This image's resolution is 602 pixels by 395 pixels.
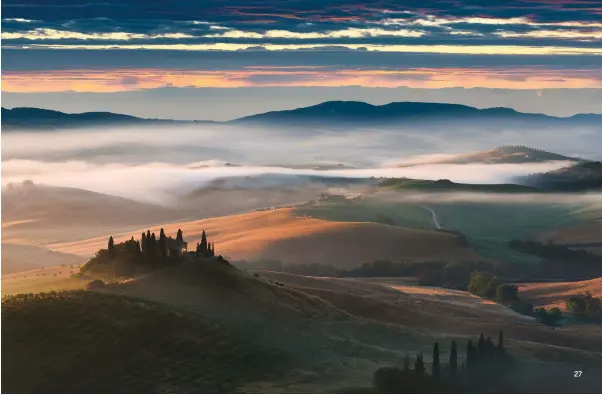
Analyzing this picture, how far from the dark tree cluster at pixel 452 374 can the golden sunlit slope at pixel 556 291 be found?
1444 inches


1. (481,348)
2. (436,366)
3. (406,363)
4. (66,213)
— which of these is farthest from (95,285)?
(66,213)

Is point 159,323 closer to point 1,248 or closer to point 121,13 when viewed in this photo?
point 121,13

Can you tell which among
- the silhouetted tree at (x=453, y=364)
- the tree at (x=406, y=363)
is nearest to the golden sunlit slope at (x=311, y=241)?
the tree at (x=406, y=363)

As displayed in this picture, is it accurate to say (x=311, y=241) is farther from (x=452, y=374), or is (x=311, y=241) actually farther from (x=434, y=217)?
(x=452, y=374)

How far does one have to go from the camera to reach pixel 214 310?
218 ft

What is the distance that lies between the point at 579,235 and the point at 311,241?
45.0m

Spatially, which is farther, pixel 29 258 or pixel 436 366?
pixel 29 258

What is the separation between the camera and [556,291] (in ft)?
368

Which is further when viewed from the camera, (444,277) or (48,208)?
(48,208)

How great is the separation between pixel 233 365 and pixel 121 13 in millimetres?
39696

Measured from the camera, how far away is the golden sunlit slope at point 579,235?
149550 millimetres

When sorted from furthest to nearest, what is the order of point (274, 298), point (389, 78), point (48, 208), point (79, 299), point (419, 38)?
point (48, 208) < point (389, 78) < point (419, 38) < point (274, 298) < point (79, 299)

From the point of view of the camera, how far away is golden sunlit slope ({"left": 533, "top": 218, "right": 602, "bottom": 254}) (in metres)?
150

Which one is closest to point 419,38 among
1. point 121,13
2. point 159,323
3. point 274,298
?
point 121,13
